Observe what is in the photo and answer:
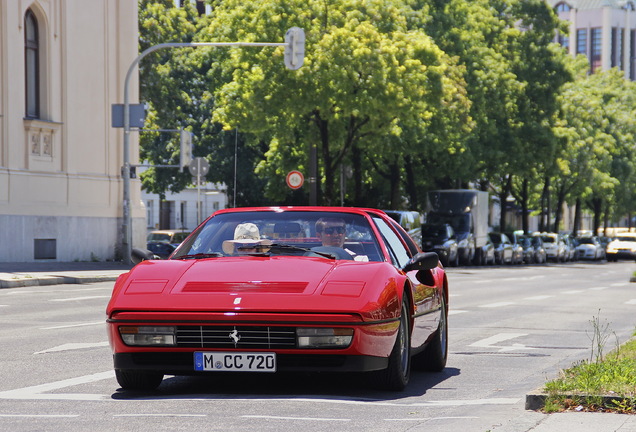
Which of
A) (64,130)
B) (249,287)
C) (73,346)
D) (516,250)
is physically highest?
(64,130)

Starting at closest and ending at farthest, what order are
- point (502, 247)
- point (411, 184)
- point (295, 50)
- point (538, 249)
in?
point (295, 50), point (411, 184), point (502, 247), point (538, 249)

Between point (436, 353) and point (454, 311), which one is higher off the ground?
point (436, 353)

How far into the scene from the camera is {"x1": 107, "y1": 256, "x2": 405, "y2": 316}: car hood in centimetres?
786

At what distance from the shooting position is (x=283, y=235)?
925cm

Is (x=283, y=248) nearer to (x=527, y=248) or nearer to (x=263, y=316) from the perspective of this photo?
(x=263, y=316)

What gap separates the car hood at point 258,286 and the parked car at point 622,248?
228ft

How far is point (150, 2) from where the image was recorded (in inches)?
1973

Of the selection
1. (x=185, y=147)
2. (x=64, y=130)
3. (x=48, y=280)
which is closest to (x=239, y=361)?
(x=48, y=280)

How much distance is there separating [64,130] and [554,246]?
4123 centimetres

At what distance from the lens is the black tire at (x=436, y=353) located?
10125mm

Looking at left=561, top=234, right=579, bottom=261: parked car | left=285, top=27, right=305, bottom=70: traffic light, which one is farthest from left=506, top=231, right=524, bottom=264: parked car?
left=285, top=27, right=305, bottom=70: traffic light

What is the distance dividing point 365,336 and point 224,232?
70.1 inches

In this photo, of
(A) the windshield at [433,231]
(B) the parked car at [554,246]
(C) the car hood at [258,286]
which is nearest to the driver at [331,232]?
(C) the car hood at [258,286]

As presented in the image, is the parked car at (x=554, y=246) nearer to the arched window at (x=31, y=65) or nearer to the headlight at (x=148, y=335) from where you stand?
the arched window at (x=31, y=65)
